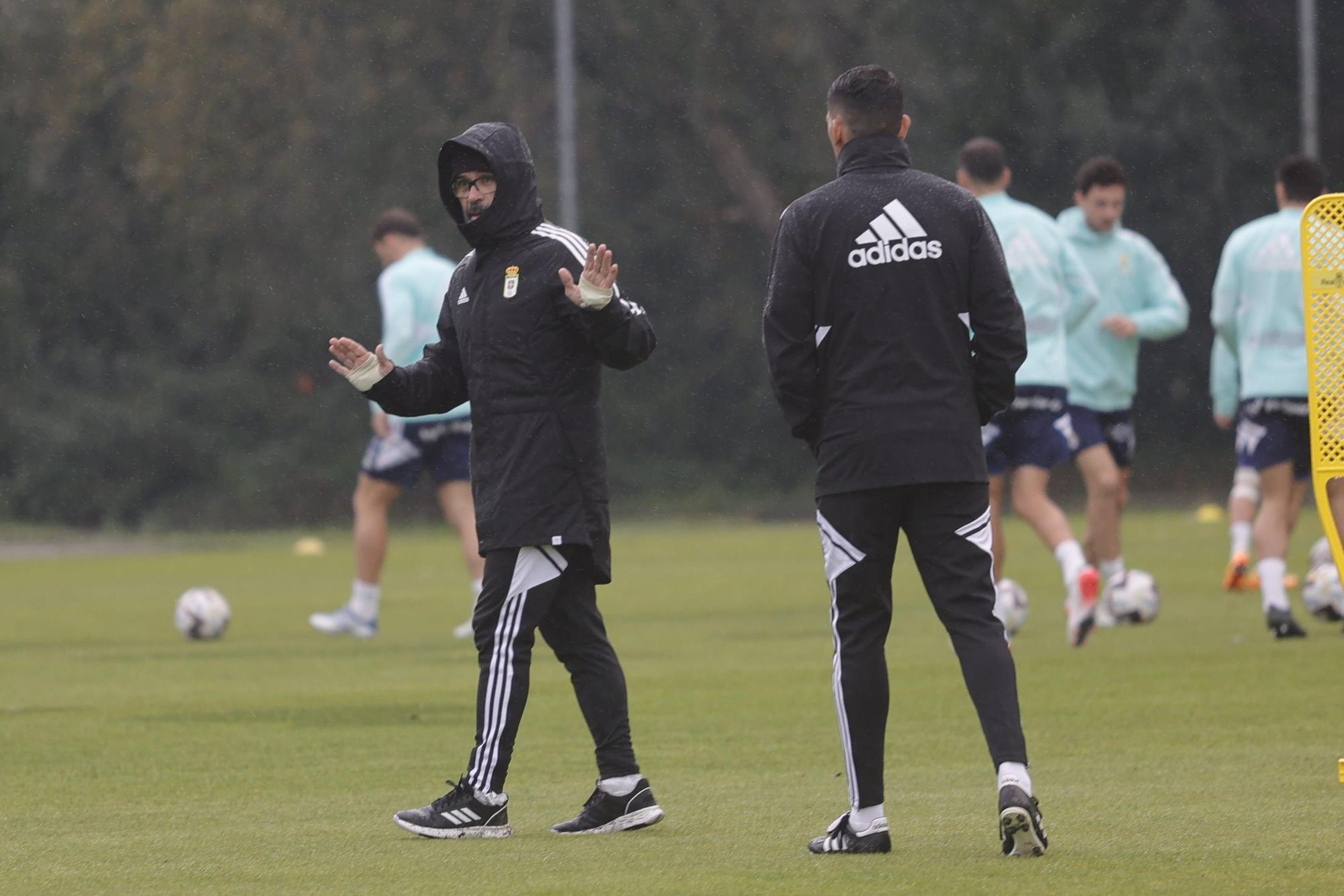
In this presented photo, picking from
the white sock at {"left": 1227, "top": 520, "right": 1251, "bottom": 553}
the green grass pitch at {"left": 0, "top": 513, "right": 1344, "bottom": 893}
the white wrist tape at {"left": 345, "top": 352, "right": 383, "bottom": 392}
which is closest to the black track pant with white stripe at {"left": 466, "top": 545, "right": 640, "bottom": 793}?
the green grass pitch at {"left": 0, "top": 513, "right": 1344, "bottom": 893}

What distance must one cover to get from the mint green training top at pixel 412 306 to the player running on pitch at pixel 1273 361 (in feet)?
14.0

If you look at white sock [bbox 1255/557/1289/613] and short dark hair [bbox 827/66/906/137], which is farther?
white sock [bbox 1255/557/1289/613]

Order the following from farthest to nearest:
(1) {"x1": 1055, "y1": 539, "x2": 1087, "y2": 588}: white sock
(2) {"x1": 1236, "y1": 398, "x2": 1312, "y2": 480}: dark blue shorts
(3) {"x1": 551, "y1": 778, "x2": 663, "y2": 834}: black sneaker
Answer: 1. (2) {"x1": 1236, "y1": 398, "x2": 1312, "y2": 480}: dark blue shorts
2. (1) {"x1": 1055, "y1": 539, "x2": 1087, "y2": 588}: white sock
3. (3) {"x1": 551, "y1": 778, "x2": 663, "y2": 834}: black sneaker

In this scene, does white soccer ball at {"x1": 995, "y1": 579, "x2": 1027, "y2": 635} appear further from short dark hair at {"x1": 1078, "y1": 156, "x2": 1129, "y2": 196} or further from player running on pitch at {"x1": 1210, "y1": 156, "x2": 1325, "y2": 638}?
short dark hair at {"x1": 1078, "y1": 156, "x2": 1129, "y2": 196}

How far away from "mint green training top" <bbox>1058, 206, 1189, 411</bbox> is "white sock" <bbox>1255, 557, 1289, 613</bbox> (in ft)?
4.91

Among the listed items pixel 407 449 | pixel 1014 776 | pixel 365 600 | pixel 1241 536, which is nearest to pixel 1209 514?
pixel 1241 536

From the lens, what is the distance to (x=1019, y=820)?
5.43 metres

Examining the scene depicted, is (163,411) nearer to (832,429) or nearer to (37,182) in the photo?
(37,182)

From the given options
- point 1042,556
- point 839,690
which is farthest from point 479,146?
point 1042,556

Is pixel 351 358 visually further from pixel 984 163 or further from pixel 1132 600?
pixel 1132 600

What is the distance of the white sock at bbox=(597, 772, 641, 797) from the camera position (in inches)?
248

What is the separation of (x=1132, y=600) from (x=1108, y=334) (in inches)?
59.2

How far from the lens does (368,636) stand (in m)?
13.0

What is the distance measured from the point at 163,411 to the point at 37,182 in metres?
3.47
